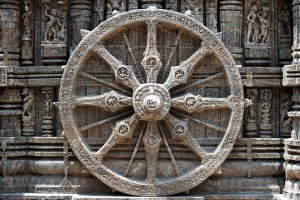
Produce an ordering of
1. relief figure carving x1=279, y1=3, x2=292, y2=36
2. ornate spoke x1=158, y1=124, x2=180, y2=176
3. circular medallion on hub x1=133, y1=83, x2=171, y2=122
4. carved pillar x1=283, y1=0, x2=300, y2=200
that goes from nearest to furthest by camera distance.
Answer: circular medallion on hub x1=133, y1=83, x2=171, y2=122
carved pillar x1=283, y1=0, x2=300, y2=200
ornate spoke x1=158, y1=124, x2=180, y2=176
relief figure carving x1=279, y1=3, x2=292, y2=36

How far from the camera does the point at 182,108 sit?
21.6 ft

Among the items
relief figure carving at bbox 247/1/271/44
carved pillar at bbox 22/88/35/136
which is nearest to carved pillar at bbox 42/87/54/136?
carved pillar at bbox 22/88/35/136

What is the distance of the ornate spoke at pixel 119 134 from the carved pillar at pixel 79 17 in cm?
146

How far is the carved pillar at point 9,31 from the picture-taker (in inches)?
269

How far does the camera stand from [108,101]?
6527 mm

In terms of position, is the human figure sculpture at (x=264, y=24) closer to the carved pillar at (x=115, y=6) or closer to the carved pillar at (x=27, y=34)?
the carved pillar at (x=115, y=6)

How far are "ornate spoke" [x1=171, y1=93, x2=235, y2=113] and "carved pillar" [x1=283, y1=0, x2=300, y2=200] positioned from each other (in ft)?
3.13

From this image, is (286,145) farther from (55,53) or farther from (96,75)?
(55,53)

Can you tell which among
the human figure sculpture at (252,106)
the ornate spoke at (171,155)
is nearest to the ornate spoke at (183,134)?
the ornate spoke at (171,155)

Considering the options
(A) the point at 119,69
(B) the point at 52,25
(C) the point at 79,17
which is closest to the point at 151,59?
(A) the point at 119,69

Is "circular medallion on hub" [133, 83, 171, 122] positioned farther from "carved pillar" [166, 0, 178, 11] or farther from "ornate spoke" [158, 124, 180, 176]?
"carved pillar" [166, 0, 178, 11]

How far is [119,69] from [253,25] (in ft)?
7.35

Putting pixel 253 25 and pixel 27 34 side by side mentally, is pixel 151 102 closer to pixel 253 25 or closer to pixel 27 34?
pixel 253 25

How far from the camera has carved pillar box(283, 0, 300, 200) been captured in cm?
648
